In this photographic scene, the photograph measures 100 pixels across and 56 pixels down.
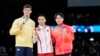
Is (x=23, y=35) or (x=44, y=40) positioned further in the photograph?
(x=44, y=40)

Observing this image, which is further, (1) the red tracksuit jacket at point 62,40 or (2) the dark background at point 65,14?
(2) the dark background at point 65,14

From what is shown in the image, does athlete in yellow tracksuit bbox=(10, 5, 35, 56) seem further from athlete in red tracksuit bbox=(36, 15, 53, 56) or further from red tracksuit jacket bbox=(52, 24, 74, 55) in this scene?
red tracksuit jacket bbox=(52, 24, 74, 55)

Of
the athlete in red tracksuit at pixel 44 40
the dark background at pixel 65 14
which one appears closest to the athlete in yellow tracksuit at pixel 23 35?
the athlete in red tracksuit at pixel 44 40

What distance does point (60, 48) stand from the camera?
19.9 ft

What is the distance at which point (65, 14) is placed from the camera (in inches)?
445

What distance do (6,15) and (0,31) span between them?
67 cm

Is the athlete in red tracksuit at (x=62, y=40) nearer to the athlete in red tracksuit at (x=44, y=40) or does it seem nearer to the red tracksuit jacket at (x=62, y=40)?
the red tracksuit jacket at (x=62, y=40)

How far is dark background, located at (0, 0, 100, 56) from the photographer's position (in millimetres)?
11102

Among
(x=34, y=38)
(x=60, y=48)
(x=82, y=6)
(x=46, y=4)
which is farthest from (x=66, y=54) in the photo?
(x=46, y=4)

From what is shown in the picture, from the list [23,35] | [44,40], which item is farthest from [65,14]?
[23,35]

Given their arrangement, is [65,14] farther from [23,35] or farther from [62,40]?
[23,35]

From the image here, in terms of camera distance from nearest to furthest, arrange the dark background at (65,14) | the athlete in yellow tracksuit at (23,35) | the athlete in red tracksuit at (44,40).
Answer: the athlete in yellow tracksuit at (23,35) → the athlete in red tracksuit at (44,40) → the dark background at (65,14)

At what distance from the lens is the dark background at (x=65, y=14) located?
1110 cm

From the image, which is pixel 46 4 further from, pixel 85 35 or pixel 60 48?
pixel 60 48
